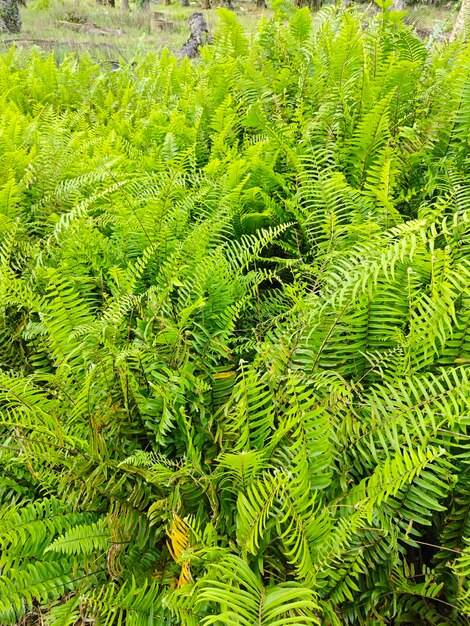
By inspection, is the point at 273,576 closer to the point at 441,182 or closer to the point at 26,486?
the point at 26,486

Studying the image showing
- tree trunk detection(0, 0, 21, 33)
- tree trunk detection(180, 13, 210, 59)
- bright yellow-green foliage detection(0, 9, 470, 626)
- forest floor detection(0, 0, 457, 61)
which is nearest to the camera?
bright yellow-green foliage detection(0, 9, 470, 626)

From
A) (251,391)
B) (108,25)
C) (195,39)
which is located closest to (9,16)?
(195,39)

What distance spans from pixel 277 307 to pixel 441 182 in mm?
835

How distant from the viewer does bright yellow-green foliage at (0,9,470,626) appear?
104 cm

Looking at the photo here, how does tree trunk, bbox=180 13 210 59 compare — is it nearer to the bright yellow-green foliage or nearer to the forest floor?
the forest floor

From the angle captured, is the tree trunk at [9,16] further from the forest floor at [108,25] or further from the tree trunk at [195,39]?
the tree trunk at [195,39]

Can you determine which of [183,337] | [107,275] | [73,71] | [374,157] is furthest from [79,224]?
[73,71]

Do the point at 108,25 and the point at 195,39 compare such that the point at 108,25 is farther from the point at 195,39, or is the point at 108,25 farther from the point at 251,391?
the point at 251,391

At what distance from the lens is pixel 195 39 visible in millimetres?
7629

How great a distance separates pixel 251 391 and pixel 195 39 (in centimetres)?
798

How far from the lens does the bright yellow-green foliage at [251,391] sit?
1.04 m

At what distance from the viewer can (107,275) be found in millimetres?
1729

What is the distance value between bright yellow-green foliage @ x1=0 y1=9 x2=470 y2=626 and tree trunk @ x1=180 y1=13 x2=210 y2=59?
225 inches

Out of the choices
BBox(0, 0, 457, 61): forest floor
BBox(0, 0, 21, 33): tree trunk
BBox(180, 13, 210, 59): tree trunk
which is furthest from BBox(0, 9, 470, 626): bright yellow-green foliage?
BBox(0, 0, 21, 33): tree trunk
